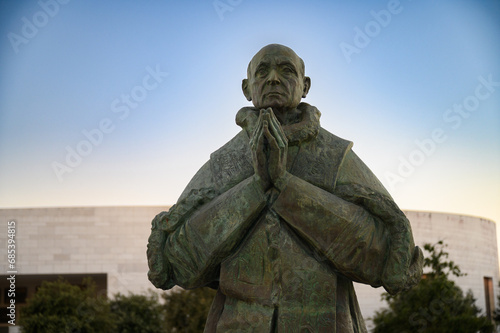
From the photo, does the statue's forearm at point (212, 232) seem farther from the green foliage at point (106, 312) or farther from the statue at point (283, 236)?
the green foliage at point (106, 312)

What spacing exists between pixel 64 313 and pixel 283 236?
1692 cm

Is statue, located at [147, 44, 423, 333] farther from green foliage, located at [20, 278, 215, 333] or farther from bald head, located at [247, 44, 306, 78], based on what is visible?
green foliage, located at [20, 278, 215, 333]

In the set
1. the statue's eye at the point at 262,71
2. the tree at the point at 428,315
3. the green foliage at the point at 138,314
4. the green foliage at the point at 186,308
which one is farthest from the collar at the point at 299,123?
the green foliage at the point at 138,314

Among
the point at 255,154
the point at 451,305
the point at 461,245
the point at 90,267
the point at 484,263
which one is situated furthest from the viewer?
the point at 484,263

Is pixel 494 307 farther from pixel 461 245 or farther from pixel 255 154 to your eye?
pixel 255 154

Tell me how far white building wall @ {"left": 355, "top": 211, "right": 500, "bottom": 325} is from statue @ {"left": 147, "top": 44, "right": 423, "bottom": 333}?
26.0 meters

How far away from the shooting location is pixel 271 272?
413 centimetres

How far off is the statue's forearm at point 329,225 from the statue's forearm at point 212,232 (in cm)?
20

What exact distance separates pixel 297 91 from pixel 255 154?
75 centimetres

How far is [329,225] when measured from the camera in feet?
13.5

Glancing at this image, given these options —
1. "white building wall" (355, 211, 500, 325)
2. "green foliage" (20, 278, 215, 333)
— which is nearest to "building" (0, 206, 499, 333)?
"white building wall" (355, 211, 500, 325)

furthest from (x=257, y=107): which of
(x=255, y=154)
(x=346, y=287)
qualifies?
(x=346, y=287)

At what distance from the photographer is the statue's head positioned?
14.6 ft

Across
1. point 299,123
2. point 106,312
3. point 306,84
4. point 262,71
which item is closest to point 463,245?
point 106,312
